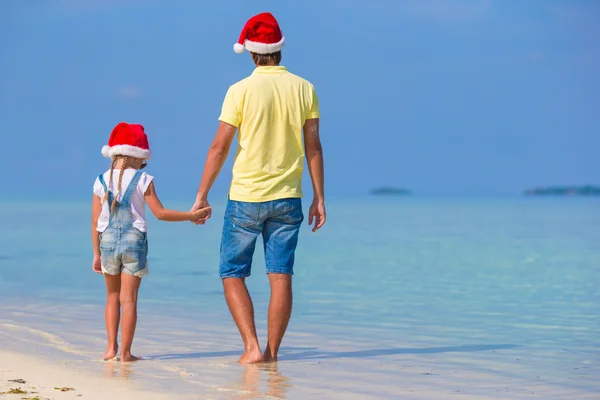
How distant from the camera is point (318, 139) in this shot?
533 cm

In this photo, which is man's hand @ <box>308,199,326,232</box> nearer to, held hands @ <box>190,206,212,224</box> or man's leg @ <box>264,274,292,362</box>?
man's leg @ <box>264,274,292,362</box>

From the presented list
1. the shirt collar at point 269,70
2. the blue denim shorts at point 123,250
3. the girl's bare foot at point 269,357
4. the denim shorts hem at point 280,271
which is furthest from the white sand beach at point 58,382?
the shirt collar at point 269,70

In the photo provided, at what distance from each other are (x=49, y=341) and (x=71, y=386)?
5.89 feet

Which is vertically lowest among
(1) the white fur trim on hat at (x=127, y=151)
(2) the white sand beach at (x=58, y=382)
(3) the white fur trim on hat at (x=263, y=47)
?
(2) the white sand beach at (x=58, y=382)

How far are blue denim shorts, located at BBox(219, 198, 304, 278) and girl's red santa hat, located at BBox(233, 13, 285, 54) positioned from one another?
2.84 feet

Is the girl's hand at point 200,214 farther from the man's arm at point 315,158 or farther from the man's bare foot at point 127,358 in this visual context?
the man's bare foot at point 127,358

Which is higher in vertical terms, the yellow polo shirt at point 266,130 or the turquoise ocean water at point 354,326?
the yellow polo shirt at point 266,130

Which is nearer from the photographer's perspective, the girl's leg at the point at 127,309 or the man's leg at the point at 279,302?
the girl's leg at the point at 127,309

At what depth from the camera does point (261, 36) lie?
5.23 metres

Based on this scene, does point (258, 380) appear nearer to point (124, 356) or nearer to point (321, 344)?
point (124, 356)

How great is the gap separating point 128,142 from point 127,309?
0.92m

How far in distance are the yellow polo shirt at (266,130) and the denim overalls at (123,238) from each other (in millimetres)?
581

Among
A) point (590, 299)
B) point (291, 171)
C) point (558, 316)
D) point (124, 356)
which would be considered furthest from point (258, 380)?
point (590, 299)

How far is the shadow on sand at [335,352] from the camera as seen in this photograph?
5609 mm
